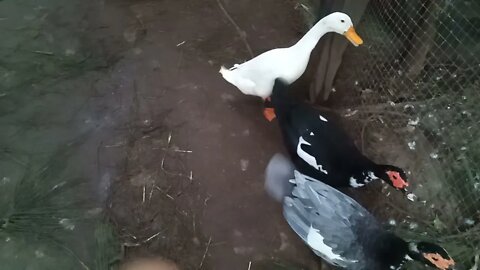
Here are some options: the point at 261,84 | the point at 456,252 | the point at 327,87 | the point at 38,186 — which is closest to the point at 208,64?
the point at 261,84

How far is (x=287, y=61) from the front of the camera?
2.07 metres

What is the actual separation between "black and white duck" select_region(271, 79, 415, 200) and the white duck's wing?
0.07 metres

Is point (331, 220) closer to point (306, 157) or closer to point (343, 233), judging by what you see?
point (343, 233)

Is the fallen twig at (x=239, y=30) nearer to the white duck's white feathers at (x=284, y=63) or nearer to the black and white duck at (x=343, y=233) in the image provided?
the white duck's white feathers at (x=284, y=63)

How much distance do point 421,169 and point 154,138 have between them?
1159 mm

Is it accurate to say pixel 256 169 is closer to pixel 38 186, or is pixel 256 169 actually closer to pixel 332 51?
pixel 332 51

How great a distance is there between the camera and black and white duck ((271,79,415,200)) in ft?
6.05

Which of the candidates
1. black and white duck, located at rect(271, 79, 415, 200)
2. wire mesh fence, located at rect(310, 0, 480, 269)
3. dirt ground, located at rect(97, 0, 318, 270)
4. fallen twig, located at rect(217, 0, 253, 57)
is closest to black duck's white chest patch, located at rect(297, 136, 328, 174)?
black and white duck, located at rect(271, 79, 415, 200)

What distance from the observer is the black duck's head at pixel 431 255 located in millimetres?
1601

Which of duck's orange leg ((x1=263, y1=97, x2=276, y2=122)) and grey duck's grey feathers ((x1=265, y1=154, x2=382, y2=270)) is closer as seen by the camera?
grey duck's grey feathers ((x1=265, y1=154, x2=382, y2=270))

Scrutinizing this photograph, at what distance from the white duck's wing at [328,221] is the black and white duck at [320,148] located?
71 mm

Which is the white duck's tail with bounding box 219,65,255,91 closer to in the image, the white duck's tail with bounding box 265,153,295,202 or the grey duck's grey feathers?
the white duck's tail with bounding box 265,153,295,202

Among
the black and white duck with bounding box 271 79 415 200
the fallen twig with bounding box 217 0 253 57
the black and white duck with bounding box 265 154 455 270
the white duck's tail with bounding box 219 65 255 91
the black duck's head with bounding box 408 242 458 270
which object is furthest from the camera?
the fallen twig with bounding box 217 0 253 57

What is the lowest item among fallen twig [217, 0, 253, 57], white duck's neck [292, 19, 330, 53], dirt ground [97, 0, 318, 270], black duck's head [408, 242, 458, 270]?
dirt ground [97, 0, 318, 270]
